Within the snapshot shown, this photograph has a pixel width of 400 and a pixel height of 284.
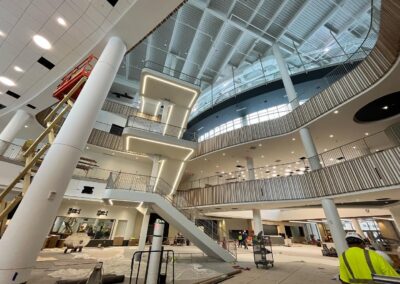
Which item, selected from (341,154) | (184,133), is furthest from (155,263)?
(341,154)

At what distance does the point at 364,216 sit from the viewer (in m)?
18.9

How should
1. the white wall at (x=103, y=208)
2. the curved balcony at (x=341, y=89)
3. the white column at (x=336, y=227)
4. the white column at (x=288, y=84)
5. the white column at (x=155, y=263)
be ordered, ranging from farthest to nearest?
the white wall at (x=103, y=208)
the white column at (x=288, y=84)
the white column at (x=336, y=227)
the curved balcony at (x=341, y=89)
the white column at (x=155, y=263)

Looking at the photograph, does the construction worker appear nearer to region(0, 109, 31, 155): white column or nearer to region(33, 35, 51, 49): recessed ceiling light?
region(33, 35, 51, 49): recessed ceiling light

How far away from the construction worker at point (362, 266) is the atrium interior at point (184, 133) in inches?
12.3

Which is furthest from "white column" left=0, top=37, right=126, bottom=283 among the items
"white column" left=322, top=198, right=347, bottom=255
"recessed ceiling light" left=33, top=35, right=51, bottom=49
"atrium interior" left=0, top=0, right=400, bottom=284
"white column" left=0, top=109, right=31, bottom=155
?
"white column" left=322, top=198, right=347, bottom=255

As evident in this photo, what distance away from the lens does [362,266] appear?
2201mm

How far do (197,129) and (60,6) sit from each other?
17.1 metres

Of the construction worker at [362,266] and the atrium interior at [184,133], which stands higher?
the atrium interior at [184,133]

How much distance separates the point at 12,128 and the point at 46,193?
1045 cm

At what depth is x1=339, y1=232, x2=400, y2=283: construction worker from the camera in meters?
2.11

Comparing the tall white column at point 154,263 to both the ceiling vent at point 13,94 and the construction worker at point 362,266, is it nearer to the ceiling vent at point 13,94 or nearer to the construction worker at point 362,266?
the construction worker at point 362,266

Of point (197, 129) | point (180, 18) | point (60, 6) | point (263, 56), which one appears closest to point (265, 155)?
point (197, 129)

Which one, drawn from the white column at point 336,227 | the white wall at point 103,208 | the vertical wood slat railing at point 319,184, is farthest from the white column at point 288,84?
the white wall at point 103,208

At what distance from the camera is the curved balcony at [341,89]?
595 centimetres
